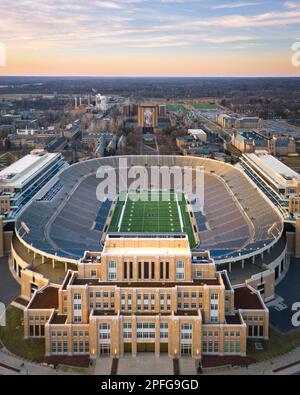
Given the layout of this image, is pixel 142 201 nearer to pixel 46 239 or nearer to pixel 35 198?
pixel 35 198

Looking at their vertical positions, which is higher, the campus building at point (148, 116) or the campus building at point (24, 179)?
the campus building at point (148, 116)

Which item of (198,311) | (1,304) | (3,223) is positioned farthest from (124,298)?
(3,223)

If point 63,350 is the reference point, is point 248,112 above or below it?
above

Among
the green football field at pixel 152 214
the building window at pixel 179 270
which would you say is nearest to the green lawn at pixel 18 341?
the building window at pixel 179 270

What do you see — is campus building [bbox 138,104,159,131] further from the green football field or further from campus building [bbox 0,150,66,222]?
the green football field

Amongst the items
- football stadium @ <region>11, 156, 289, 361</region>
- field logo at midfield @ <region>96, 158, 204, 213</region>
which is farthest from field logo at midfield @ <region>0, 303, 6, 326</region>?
field logo at midfield @ <region>96, 158, 204, 213</region>

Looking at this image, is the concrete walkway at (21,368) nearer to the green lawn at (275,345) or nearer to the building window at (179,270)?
the building window at (179,270)
